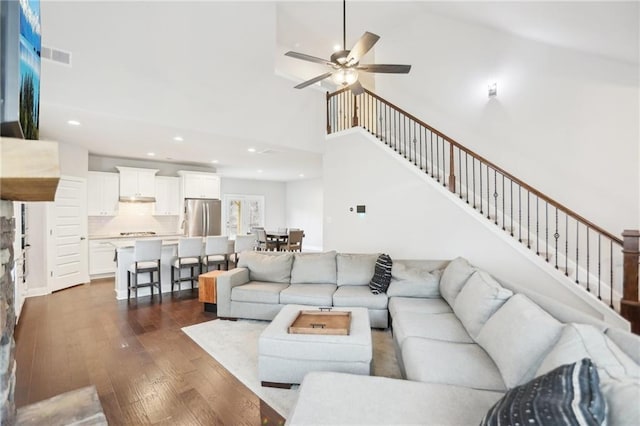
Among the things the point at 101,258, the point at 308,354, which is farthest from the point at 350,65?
the point at 101,258

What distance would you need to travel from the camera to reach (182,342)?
11.1 ft

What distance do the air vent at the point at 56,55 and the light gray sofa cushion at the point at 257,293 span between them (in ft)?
11.2

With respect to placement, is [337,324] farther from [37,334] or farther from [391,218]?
[37,334]

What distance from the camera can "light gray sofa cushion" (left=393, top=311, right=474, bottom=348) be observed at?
8.10 feet

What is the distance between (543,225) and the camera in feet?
15.4

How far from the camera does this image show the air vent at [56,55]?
11.8ft

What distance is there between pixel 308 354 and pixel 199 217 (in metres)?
6.36

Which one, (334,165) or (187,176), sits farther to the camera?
(187,176)

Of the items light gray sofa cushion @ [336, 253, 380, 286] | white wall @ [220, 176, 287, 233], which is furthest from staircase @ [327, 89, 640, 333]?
white wall @ [220, 176, 287, 233]

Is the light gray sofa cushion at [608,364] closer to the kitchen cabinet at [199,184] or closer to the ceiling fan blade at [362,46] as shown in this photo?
the ceiling fan blade at [362,46]

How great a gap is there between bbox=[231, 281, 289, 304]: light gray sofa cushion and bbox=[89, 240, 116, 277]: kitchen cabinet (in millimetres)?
4019

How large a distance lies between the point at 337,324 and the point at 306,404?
1.11 meters

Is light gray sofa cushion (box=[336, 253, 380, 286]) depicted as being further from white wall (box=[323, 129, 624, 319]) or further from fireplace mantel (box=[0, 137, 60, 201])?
fireplace mantel (box=[0, 137, 60, 201])

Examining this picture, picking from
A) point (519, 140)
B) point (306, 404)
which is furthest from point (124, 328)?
point (519, 140)
